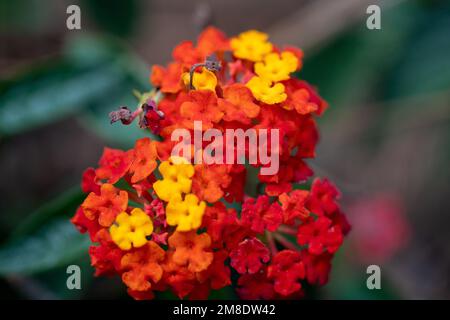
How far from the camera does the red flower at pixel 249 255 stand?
1.41 m

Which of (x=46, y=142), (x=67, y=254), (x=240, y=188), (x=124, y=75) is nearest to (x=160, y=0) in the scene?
(x=46, y=142)

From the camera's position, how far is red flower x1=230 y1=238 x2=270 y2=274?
1412 mm

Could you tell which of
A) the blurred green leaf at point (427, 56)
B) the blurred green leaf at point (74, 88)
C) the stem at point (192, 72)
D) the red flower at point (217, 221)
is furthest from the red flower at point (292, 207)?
the blurred green leaf at point (427, 56)

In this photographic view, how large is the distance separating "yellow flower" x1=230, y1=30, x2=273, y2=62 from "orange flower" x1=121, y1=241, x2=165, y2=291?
554 millimetres

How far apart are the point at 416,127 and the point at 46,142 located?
1.84 metres

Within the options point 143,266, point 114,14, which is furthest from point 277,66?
point 114,14

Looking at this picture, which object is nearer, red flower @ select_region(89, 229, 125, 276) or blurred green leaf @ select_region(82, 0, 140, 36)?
red flower @ select_region(89, 229, 125, 276)

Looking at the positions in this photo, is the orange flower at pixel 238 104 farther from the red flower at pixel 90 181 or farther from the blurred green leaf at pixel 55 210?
the blurred green leaf at pixel 55 210

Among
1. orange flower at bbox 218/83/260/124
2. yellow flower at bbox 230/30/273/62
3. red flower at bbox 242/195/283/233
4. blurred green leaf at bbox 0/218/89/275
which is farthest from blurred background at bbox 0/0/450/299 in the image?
red flower at bbox 242/195/283/233

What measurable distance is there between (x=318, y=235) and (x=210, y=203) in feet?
0.86

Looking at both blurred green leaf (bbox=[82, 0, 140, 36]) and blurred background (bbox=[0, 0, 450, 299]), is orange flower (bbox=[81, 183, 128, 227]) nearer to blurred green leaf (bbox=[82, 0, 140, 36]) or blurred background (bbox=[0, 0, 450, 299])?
blurred background (bbox=[0, 0, 450, 299])

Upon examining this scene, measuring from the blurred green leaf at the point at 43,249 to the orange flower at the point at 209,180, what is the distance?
61cm

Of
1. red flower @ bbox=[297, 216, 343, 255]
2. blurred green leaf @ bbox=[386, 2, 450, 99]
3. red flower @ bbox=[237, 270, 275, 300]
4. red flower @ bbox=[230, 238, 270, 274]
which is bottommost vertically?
red flower @ bbox=[237, 270, 275, 300]

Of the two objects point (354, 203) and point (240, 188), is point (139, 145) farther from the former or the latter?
point (354, 203)
